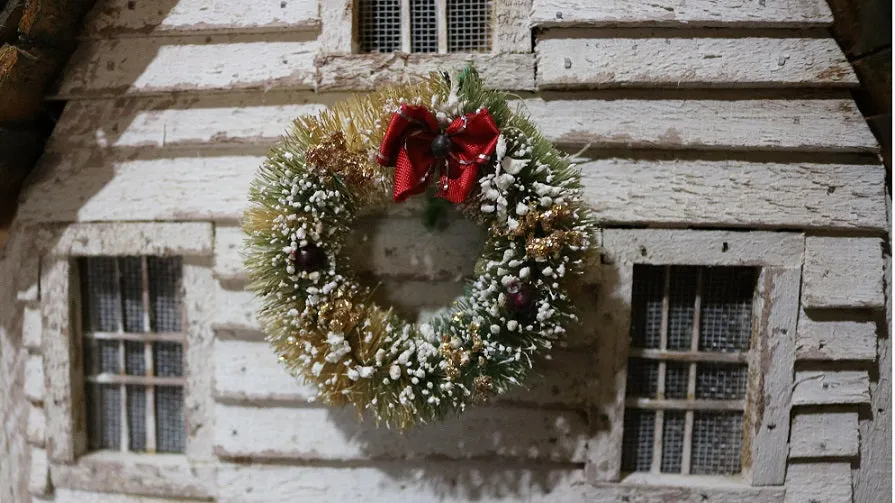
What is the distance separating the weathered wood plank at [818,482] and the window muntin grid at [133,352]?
164 centimetres

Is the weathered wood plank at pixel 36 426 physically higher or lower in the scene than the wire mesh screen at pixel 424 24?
lower

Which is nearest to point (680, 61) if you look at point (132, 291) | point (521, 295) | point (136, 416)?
point (521, 295)

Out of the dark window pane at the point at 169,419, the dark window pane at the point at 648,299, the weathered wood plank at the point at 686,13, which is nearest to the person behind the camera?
the weathered wood plank at the point at 686,13

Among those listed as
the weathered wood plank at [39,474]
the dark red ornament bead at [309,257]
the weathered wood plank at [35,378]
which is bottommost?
the weathered wood plank at [39,474]

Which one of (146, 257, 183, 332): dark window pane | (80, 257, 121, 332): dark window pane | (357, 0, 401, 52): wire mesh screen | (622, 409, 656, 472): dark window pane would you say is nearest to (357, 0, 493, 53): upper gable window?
(357, 0, 401, 52): wire mesh screen

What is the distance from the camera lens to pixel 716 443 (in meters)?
1.37

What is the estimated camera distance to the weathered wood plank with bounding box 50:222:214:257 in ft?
4.39

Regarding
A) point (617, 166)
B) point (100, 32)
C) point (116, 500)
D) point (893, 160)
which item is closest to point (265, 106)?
point (100, 32)

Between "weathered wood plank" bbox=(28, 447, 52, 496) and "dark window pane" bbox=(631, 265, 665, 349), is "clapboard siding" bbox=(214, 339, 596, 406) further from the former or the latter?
"weathered wood plank" bbox=(28, 447, 52, 496)

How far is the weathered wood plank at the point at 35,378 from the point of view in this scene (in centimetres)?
143

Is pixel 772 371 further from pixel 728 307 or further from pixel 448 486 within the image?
pixel 448 486

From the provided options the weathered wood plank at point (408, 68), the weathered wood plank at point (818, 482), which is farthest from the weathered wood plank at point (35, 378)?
the weathered wood plank at point (818, 482)

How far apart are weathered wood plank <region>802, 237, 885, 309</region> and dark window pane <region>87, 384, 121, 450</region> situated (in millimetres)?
1873

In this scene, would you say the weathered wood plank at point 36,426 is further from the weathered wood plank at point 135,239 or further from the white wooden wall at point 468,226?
the weathered wood plank at point 135,239
